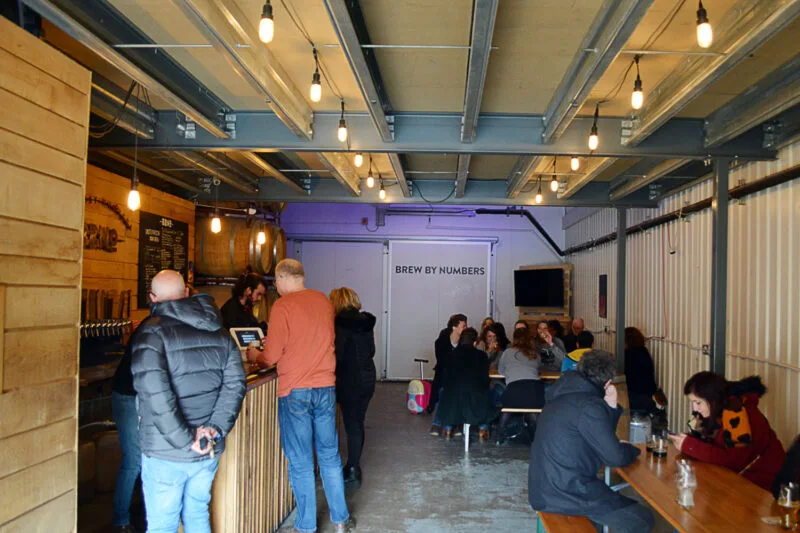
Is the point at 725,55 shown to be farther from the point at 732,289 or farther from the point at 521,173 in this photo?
the point at 521,173

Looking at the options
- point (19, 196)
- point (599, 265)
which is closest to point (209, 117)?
point (19, 196)

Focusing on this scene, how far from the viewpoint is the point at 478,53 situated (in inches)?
138

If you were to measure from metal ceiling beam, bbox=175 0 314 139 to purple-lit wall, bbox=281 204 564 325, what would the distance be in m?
7.62

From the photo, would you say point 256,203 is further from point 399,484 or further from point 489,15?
point 489,15

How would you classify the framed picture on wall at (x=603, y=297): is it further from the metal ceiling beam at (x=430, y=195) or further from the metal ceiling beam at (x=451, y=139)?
the metal ceiling beam at (x=451, y=139)

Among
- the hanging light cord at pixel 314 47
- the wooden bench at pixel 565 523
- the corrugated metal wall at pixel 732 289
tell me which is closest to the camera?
the wooden bench at pixel 565 523

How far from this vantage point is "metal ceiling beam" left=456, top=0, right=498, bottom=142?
9.83ft

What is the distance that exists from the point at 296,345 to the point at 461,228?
29.1 feet

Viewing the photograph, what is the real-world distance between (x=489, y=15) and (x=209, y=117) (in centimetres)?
283

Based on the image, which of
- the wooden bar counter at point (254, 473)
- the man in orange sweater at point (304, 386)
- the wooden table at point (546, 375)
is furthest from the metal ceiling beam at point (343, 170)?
the wooden table at point (546, 375)

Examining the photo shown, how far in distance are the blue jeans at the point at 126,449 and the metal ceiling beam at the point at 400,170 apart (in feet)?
11.4

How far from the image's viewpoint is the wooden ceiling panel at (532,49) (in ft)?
11.2

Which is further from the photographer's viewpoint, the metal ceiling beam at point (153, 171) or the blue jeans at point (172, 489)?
the metal ceiling beam at point (153, 171)

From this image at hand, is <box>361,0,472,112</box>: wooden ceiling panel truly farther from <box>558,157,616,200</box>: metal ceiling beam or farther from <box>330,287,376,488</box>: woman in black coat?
<box>558,157,616,200</box>: metal ceiling beam
